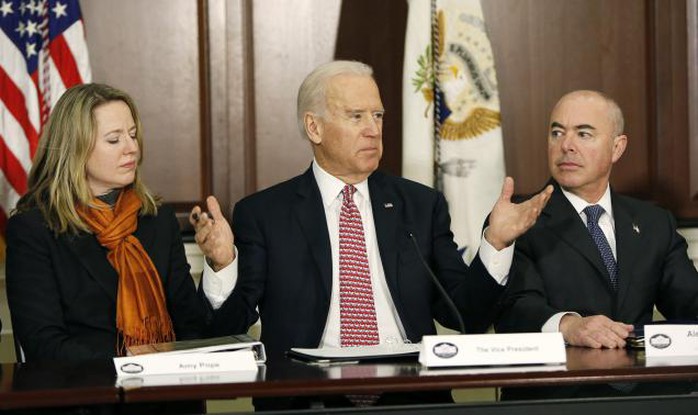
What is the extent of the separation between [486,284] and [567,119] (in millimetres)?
748

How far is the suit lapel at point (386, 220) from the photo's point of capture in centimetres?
330

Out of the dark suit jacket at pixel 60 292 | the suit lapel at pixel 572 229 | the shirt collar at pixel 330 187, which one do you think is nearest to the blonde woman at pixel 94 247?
the dark suit jacket at pixel 60 292

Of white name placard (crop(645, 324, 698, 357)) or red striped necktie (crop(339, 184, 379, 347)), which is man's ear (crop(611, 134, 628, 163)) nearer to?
red striped necktie (crop(339, 184, 379, 347))

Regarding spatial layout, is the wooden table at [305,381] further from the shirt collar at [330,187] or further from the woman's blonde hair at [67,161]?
the shirt collar at [330,187]

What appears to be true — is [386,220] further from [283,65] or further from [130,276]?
[283,65]

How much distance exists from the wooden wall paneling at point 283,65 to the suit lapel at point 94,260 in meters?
1.45

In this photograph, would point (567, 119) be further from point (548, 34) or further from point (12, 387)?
point (12, 387)

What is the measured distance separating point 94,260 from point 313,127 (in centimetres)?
80

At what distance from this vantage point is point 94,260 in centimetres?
320

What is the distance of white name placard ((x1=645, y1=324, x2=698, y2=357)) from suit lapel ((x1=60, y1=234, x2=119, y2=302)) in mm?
1529

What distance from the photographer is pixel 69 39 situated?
4.12m

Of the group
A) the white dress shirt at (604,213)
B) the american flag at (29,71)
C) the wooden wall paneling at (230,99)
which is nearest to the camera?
the white dress shirt at (604,213)

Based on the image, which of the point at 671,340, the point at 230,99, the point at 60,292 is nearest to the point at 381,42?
the point at 230,99

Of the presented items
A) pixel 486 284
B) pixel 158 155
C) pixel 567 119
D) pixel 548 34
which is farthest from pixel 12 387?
pixel 548 34
